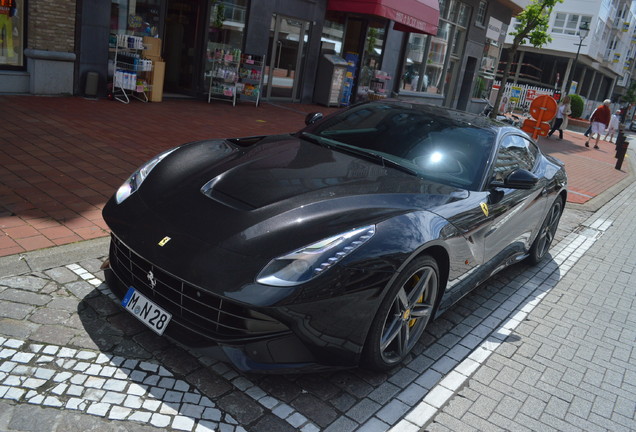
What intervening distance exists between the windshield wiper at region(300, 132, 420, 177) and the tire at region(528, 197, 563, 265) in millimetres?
2364

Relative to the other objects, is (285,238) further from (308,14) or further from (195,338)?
(308,14)

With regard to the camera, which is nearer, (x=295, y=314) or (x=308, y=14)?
(x=295, y=314)

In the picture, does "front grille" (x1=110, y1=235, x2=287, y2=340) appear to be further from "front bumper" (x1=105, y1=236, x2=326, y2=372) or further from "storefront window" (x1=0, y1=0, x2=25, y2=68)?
"storefront window" (x1=0, y1=0, x2=25, y2=68)

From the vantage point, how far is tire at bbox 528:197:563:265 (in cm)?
566

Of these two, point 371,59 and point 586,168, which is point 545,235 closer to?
point 586,168

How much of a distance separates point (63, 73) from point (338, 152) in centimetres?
781

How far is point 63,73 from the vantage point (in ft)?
32.7

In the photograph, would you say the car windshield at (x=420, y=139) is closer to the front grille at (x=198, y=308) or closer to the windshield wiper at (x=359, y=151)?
the windshield wiper at (x=359, y=151)

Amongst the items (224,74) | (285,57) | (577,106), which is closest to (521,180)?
(224,74)

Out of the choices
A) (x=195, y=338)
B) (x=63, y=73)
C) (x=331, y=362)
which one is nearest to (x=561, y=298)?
(x=331, y=362)

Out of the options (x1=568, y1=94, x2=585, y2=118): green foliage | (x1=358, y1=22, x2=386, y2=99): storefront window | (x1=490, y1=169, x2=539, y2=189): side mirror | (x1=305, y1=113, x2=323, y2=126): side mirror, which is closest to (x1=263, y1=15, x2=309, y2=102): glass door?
(x1=358, y1=22, x2=386, y2=99): storefront window

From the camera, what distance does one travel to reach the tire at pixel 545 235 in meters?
5.66

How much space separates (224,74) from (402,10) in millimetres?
5704

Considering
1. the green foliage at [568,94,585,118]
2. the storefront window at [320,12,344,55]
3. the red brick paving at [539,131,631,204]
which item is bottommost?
the red brick paving at [539,131,631,204]
